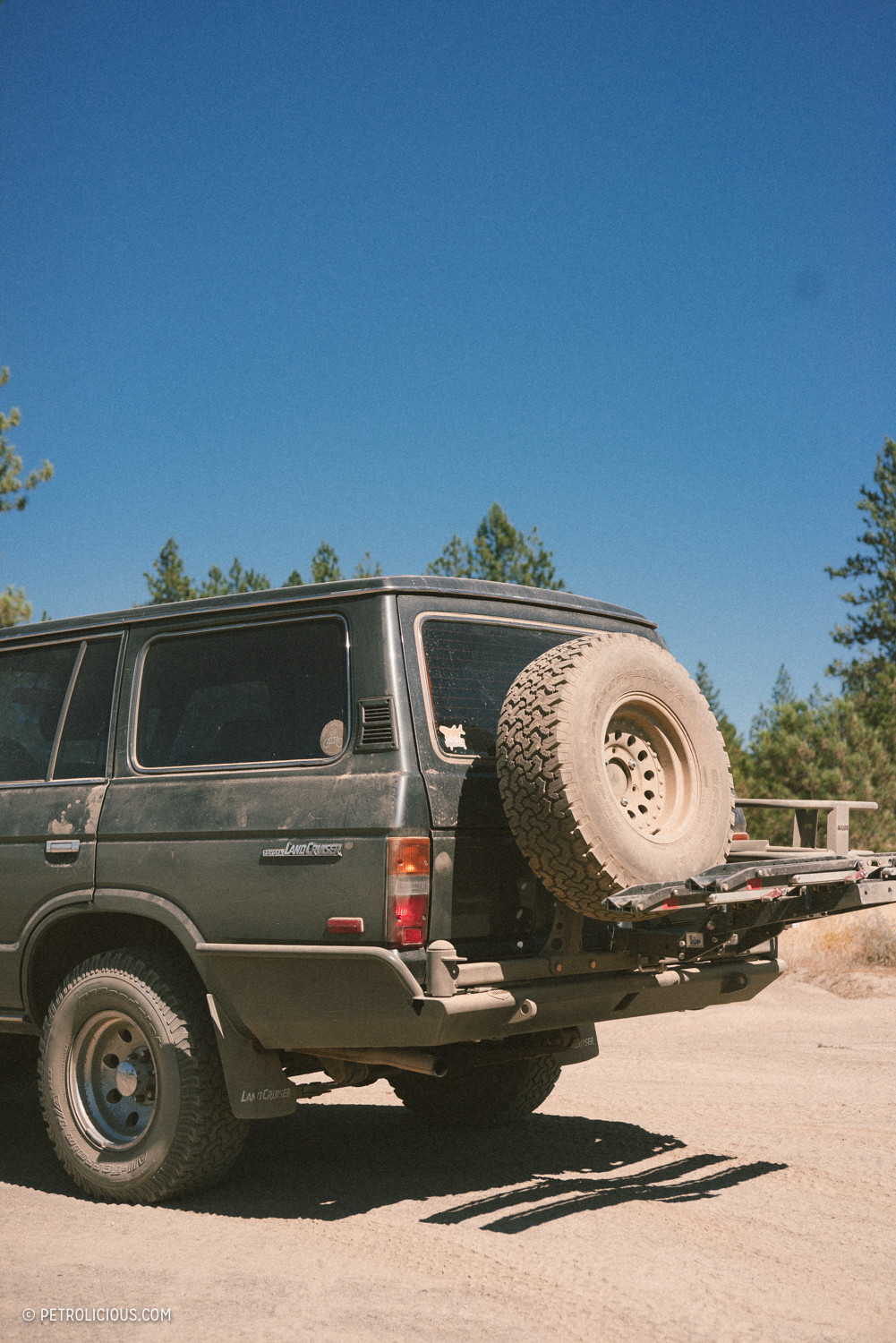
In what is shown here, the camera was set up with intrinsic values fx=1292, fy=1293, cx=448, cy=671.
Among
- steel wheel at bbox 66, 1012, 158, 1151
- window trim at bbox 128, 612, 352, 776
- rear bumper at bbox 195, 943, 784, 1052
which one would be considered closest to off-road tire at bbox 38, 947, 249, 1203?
steel wheel at bbox 66, 1012, 158, 1151

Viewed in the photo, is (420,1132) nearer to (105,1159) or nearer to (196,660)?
(105,1159)

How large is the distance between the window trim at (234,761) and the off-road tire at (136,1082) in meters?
0.71

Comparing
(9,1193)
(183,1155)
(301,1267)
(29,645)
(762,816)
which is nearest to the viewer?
(301,1267)

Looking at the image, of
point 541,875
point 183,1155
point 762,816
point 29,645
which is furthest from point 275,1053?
point 762,816

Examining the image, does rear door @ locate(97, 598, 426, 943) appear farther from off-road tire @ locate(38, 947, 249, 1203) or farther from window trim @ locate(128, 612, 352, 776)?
off-road tire @ locate(38, 947, 249, 1203)

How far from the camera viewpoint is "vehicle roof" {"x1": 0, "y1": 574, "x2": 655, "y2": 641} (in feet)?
15.5

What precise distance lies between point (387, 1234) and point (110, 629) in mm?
2661

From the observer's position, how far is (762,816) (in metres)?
23.0

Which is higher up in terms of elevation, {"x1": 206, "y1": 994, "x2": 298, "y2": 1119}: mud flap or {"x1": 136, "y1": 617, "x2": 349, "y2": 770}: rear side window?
{"x1": 136, "y1": 617, "x2": 349, "y2": 770}: rear side window

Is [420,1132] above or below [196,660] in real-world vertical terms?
below

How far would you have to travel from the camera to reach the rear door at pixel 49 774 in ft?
16.8

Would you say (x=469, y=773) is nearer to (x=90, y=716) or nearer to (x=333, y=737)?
(x=333, y=737)

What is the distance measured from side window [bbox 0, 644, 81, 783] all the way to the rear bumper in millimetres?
1504

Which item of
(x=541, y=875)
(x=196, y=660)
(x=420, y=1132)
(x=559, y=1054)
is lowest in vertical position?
(x=420, y=1132)
